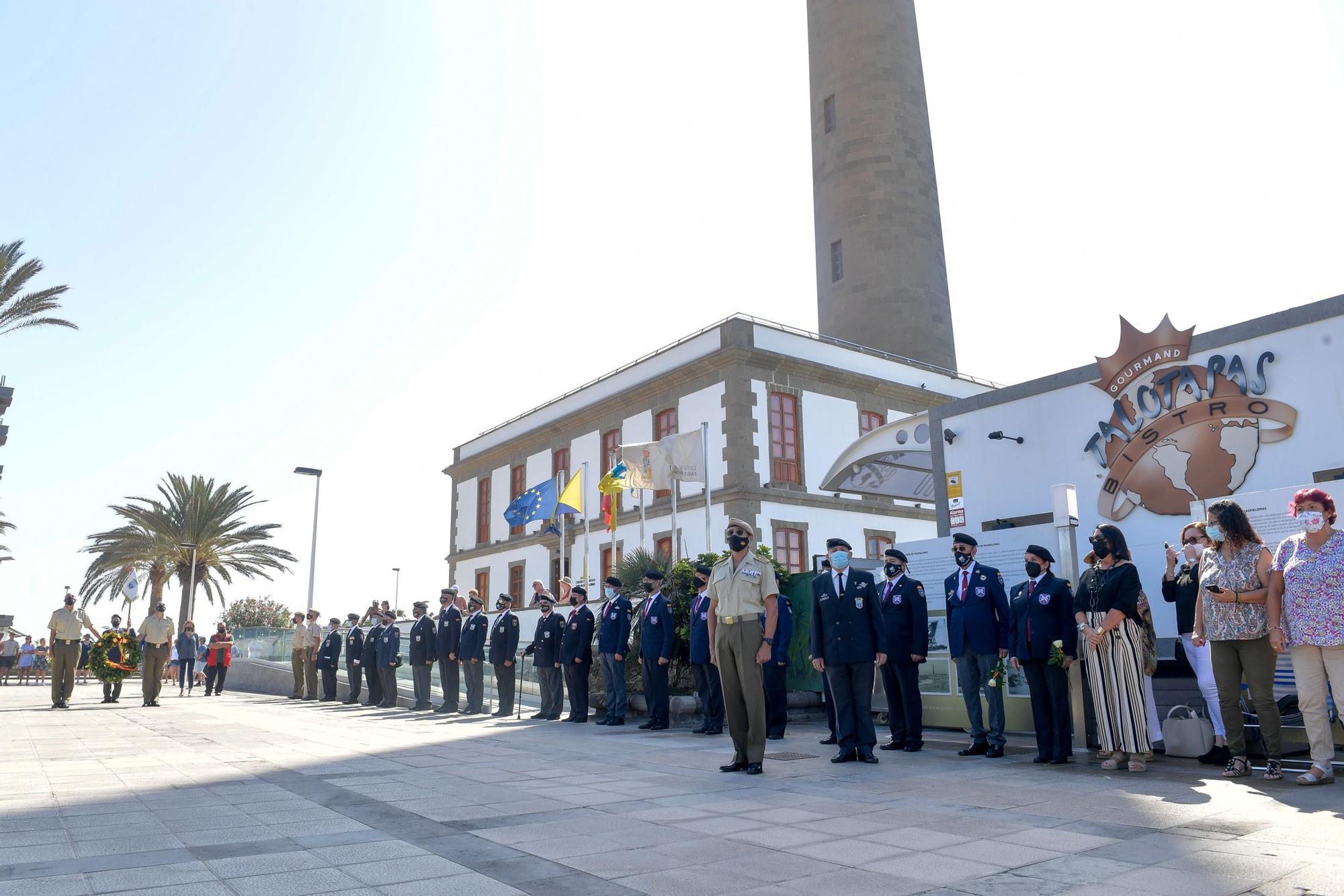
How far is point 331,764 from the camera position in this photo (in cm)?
784

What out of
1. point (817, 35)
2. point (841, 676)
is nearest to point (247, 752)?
point (841, 676)

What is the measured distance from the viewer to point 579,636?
42.8 ft

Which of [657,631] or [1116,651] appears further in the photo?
[657,631]

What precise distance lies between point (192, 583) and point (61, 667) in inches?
784

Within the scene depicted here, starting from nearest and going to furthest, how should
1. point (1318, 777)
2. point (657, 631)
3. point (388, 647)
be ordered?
point (1318, 777), point (657, 631), point (388, 647)

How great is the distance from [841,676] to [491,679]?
8503mm

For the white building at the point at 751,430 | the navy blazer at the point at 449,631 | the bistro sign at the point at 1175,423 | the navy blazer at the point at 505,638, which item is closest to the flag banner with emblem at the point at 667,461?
the white building at the point at 751,430

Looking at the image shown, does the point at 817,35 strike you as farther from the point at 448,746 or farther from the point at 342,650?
the point at 448,746

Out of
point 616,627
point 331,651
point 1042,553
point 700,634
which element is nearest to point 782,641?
point 700,634

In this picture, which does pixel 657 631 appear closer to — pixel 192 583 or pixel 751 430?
pixel 751 430

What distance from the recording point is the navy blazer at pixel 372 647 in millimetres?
17922

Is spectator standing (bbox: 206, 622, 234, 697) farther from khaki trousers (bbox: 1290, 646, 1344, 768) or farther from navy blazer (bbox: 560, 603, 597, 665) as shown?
khaki trousers (bbox: 1290, 646, 1344, 768)

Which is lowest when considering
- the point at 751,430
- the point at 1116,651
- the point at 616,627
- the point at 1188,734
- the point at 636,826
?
the point at 636,826

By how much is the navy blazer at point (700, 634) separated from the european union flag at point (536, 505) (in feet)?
56.7
